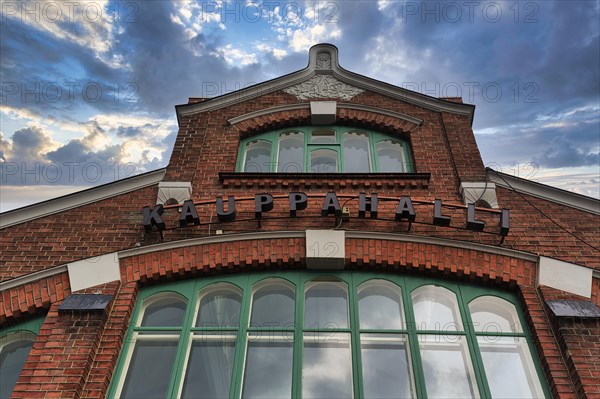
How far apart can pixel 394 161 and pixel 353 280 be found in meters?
3.37

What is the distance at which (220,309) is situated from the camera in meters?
7.41

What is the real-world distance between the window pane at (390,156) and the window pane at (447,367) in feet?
12.6

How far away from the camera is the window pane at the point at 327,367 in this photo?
21.0 ft

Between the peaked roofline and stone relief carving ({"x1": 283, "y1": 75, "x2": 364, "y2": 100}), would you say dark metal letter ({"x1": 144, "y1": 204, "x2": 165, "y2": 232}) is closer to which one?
the peaked roofline

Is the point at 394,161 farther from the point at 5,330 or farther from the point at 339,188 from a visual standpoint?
the point at 5,330

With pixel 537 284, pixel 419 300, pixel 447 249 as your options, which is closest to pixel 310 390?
pixel 419 300

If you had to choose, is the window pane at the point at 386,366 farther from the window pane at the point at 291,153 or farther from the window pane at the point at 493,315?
the window pane at the point at 291,153

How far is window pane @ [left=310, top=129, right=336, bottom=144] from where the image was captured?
10508mm

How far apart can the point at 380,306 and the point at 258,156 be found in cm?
425

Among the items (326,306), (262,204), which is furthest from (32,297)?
(326,306)

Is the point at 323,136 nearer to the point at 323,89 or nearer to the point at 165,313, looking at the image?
the point at 323,89

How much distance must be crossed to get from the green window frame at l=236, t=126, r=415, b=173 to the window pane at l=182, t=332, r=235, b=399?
375cm

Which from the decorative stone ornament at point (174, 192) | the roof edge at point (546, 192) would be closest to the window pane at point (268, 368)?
the decorative stone ornament at point (174, 192)

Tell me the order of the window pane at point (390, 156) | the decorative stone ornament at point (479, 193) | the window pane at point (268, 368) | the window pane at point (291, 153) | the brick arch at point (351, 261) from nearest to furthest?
the window pane at point (268, 368), the brick arch at point (351, 261), the decorative stone ornament at point (479, 193), the window pane at point (291, 153), the window pane at point (390, 156)
